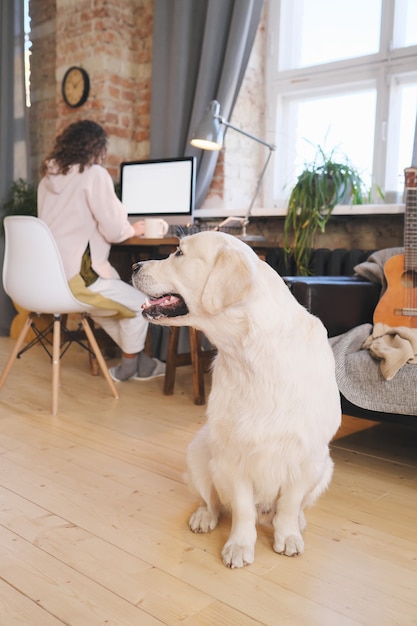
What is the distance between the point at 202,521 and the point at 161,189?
7.69ft

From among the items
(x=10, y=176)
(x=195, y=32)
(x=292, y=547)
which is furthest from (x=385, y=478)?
(x=10, y=176)

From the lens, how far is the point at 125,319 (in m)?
3.15

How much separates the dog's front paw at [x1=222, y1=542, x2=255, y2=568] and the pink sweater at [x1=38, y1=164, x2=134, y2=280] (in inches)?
70.9

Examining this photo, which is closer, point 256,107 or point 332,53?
point 332,53

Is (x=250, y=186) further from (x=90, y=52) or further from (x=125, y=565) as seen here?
(x=125, y=565)

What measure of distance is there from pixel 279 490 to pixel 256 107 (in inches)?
123

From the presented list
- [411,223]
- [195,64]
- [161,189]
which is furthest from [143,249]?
[411,223]

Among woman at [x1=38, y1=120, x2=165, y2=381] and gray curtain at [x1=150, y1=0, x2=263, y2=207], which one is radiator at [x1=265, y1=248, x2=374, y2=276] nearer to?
gray curtain at [x1=150, y1=0, x2=263, y2=207]

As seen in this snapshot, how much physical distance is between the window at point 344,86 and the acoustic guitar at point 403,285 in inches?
41.5

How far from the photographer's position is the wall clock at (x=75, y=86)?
429cm

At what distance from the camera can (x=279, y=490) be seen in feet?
4.76

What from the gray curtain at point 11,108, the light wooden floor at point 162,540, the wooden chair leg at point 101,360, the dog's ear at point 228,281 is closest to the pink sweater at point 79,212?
the wooden chair leg at point 101,360

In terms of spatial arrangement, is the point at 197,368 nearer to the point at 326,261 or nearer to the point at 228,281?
the point at 326,261

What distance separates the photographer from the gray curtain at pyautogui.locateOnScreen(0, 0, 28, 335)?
4.80 metres
